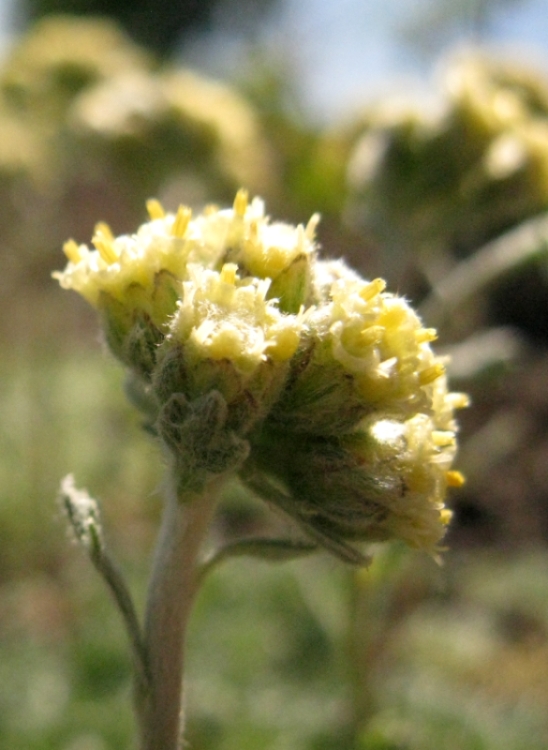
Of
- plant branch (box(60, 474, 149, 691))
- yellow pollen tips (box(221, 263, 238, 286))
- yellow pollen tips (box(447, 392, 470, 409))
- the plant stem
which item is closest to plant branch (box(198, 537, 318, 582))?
the plant stem

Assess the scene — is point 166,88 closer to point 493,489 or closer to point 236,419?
point 236,419

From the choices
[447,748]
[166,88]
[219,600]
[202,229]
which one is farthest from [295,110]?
[202,229]

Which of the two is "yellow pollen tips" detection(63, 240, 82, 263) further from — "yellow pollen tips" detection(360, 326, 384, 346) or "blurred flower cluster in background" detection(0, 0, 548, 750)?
"yellow pollen tips" detection(360, 326, 384, 346)

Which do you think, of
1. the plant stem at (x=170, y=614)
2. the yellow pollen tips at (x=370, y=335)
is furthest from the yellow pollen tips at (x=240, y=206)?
the plant stem at (x=170, y=614)

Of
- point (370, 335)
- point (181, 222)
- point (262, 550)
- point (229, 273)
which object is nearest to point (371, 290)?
point (370, 335)

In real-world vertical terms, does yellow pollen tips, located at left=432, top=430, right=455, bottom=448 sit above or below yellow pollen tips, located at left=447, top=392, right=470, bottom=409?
below
